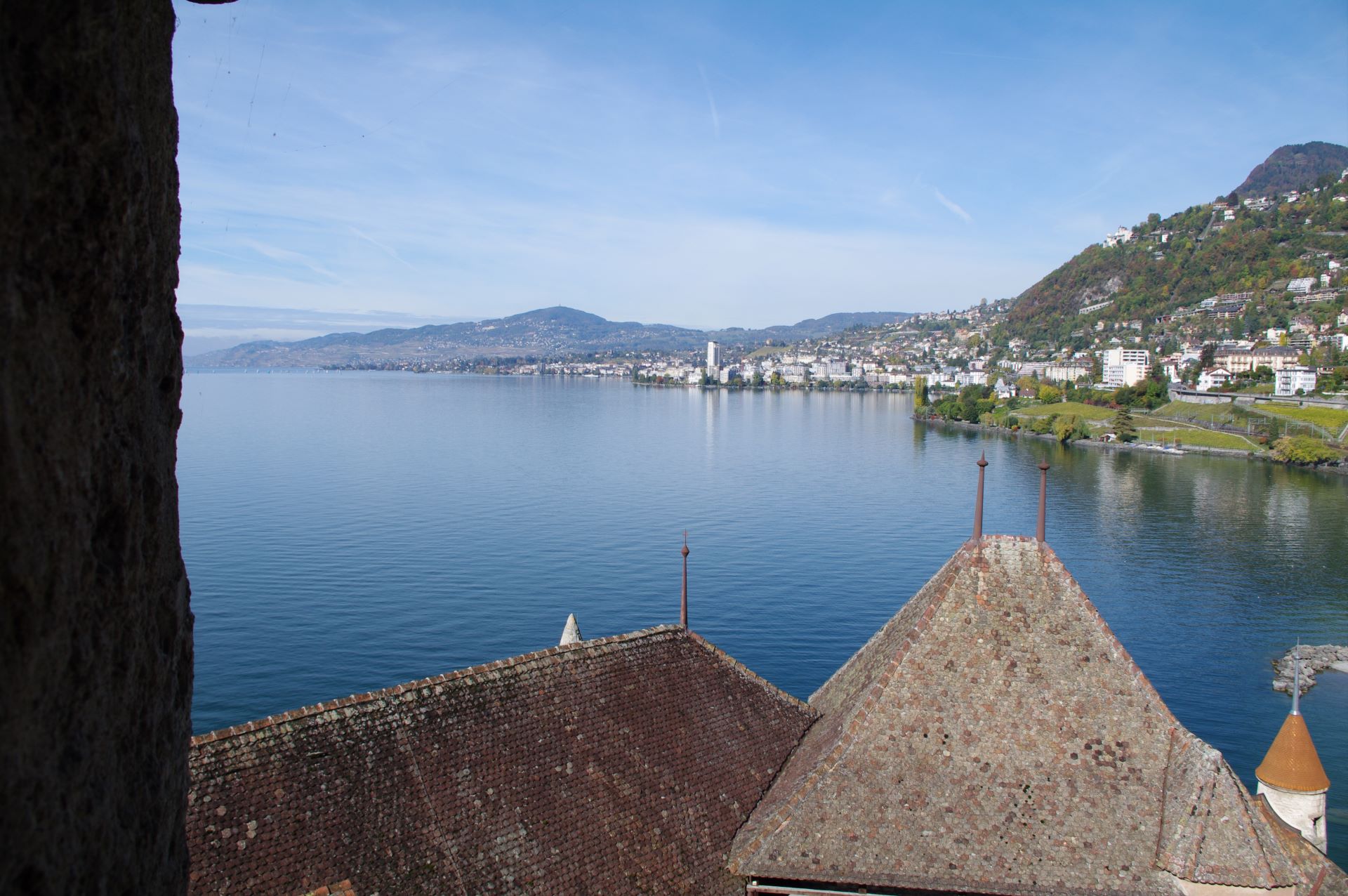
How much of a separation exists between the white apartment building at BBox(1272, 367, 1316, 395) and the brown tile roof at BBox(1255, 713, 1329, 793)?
125103 mm

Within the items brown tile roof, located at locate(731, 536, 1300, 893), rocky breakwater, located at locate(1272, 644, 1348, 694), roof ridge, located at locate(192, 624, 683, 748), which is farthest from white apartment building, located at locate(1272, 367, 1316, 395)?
roof ridge, located at locate(192, 624, 683, 748)

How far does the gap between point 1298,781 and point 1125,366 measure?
6769 inches

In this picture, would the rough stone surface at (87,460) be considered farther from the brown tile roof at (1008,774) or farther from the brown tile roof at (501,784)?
the brown tile roof at (1008,774)

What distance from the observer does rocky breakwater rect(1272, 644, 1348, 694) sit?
32531mm

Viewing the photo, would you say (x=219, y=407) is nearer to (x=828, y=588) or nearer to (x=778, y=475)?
(x=778, y=475)

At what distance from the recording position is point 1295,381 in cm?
12406

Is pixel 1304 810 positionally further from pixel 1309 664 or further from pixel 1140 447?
pixel 1140 447

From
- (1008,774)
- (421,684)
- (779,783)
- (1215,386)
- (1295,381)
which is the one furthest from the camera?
(1215,386)

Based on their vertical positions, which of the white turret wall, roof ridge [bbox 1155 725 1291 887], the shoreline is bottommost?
the shoreline

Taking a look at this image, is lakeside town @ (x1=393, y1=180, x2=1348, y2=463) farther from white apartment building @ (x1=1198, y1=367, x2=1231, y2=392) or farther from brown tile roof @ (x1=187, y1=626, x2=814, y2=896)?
brown tile roof @ (x1=187, y1=626, x2=814, y2=896)

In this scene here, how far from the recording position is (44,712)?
7.61 ft

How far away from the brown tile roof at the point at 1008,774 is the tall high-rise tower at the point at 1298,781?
560 centimetres

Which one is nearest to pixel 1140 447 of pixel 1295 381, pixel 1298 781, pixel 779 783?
pixel 1295 381

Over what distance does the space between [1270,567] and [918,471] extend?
1313 inches
